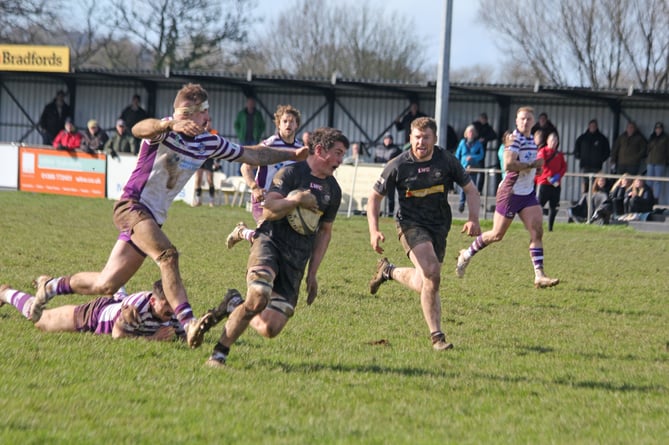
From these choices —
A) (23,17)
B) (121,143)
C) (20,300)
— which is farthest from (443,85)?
(23,17)

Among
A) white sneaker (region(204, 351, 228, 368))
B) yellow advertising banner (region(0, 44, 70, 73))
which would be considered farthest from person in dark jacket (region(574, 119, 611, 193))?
white sneaker (region(204, 351, 228, 368))

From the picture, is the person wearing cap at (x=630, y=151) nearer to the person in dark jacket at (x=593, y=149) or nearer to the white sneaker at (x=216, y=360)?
the person in dark jacket at (x=593, y=149)

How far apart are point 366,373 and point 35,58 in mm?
Answer: 29604

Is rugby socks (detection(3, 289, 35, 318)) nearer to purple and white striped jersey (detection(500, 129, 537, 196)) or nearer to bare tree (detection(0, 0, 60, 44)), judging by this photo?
purple and white striped jersey (detection(500, 129, 537, 196))

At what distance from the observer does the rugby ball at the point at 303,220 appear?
7520 millimetres

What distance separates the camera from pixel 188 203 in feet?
90.4

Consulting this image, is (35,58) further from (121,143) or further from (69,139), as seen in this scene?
(121,143)

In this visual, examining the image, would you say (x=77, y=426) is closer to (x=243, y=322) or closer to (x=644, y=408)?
(x=243, y=322)

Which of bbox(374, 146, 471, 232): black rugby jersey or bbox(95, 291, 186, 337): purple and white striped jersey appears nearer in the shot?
bbox(95, 291, 186, 337): purple and white striped jersey

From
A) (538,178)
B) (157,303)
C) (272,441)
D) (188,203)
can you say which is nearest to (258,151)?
(157,303)

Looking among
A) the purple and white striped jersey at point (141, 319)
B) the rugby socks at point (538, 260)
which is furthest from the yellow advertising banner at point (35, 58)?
the purple and white striped jersey at point (141, 319)

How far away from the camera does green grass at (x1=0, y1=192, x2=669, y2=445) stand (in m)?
5.61

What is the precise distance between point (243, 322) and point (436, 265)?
213cm

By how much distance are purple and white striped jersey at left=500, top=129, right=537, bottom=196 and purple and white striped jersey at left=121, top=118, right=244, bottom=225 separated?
5.55m
